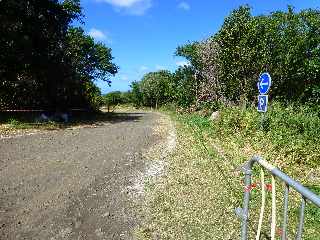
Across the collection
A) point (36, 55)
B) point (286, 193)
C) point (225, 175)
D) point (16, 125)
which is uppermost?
point (36, 55)

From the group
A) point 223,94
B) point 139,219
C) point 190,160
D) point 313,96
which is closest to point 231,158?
point 190,160

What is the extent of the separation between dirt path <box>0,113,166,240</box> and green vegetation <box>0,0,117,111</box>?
884cm

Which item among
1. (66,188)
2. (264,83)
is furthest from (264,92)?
(66,188)

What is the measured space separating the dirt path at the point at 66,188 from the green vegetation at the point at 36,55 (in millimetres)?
8842

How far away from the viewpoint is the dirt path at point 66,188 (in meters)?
6.18

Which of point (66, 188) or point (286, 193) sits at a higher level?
point (286, 193)

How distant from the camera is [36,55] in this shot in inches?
935

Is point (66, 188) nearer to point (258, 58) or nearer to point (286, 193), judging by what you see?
point (286, 193)

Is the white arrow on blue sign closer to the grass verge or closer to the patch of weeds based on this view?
the grass verge

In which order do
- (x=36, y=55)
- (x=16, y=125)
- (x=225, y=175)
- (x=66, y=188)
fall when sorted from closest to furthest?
(x=66, y=188), (x=225, y=175), (x=16, y=125), (x=36, y=55)

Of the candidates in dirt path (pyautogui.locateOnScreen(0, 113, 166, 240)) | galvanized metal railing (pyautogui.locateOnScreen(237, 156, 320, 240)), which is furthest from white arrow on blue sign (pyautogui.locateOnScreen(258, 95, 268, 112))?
galvanized metal railing (pyautogui.locateOnScreen(237, 156, 320, 240))

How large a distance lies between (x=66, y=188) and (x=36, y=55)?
17007mm

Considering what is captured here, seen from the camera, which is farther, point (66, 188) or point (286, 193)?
point (66, 188)

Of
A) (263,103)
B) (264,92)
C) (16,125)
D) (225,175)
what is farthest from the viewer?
(16,125)
